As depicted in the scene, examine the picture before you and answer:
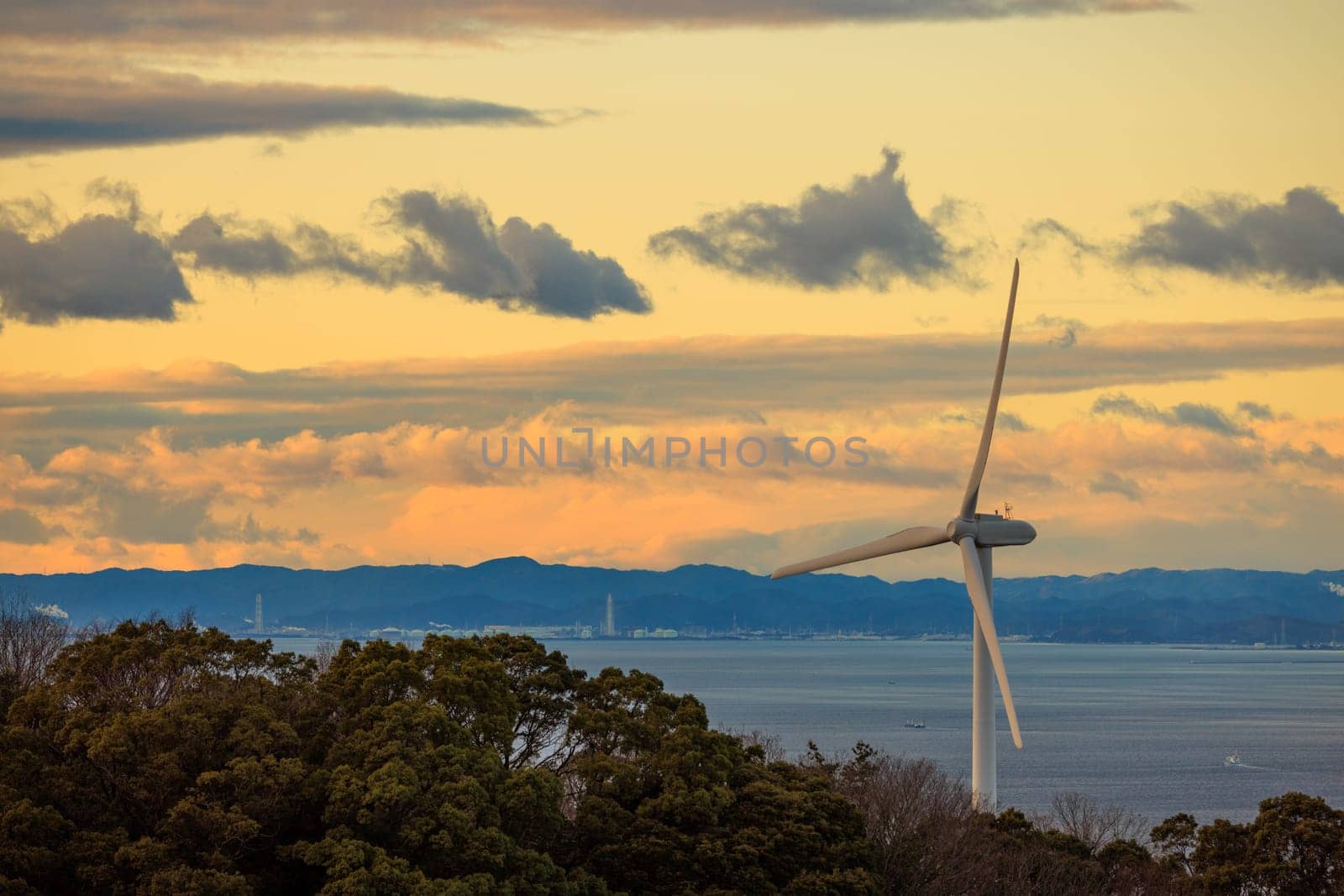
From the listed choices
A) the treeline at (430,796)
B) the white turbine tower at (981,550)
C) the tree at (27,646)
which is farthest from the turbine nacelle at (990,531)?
the tree at (27,646)

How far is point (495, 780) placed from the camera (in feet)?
116

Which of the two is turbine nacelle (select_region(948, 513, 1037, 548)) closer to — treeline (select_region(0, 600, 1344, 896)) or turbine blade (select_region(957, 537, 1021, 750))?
turbine blade (select_region(957, 537, 1021, 750))

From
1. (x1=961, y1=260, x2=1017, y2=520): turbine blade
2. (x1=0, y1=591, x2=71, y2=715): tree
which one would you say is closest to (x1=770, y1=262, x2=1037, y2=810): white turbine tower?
(x1=961, y1=260, x2=1017, y2=520): turbine blade

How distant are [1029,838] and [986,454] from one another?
12077 millimetres

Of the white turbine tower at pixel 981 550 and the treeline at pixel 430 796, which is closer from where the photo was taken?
the treeline at pixel 430 796

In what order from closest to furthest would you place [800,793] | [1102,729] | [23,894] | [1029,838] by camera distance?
[23,894] → [800,793] → [1029,838] → [1102,729]

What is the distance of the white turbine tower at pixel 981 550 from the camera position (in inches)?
1817

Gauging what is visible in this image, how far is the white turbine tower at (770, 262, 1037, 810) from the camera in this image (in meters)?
46.2

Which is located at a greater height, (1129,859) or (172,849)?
(172,849)

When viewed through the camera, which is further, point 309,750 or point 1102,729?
point 1102,729

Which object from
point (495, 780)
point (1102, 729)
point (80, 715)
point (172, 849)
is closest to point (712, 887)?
point (495, 780)

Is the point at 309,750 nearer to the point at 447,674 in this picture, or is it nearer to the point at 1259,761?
the point at 447,674

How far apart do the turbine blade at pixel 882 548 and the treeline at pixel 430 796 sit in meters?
7.08

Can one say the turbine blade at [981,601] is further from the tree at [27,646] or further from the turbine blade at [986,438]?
the tree at [27,646]
